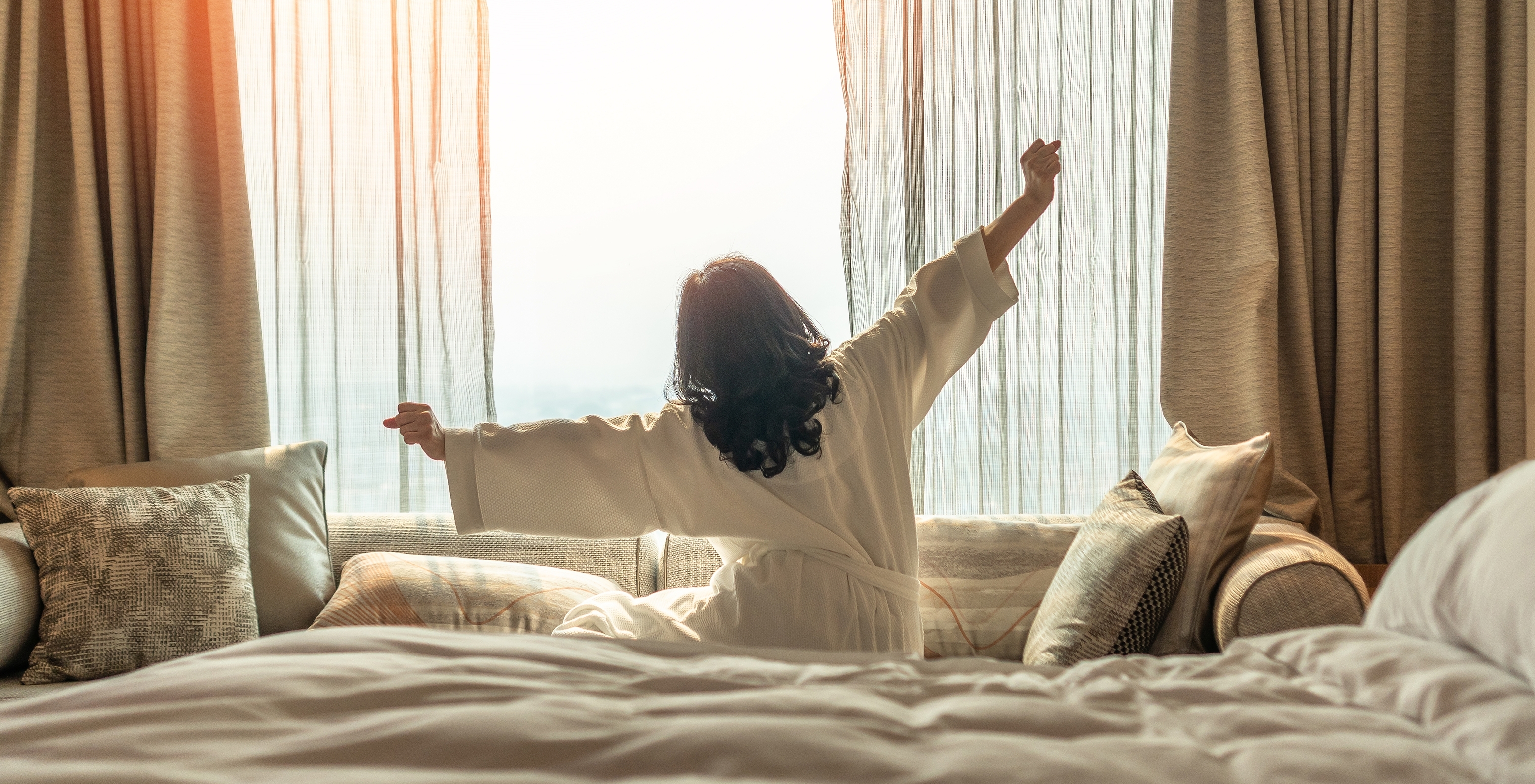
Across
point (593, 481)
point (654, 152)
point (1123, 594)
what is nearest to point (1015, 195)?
point (654, 152)

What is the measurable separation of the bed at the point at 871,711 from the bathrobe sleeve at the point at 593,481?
2.60ft

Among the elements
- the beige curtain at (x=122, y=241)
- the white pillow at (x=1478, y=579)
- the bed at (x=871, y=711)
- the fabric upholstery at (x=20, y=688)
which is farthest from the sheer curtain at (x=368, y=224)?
the white pillow at (x=1478, y=579)

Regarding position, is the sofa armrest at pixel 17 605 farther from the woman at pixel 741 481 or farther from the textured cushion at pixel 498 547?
the woman at pixel 741 481

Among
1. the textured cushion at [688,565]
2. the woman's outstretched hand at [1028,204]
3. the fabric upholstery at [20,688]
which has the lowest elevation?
the fabric upholstery at [20,688]

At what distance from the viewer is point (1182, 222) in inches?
93.8

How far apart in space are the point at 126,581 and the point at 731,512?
1.30m

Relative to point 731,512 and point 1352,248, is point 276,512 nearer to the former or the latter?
point 731,512

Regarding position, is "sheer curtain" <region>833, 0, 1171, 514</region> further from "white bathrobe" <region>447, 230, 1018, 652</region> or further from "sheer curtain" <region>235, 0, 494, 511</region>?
"sheer curtain" <region>235, 0, 494, 511</region>

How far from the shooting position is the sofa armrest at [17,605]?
1.80 meters

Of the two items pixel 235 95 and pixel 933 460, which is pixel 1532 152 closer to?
pixel 933 460

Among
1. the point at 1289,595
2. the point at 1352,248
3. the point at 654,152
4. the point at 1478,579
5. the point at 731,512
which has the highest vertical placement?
the point at 654,152

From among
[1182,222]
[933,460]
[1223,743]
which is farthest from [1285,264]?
[1223,743]

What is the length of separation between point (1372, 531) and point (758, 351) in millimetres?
1787

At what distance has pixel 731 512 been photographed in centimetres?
165
